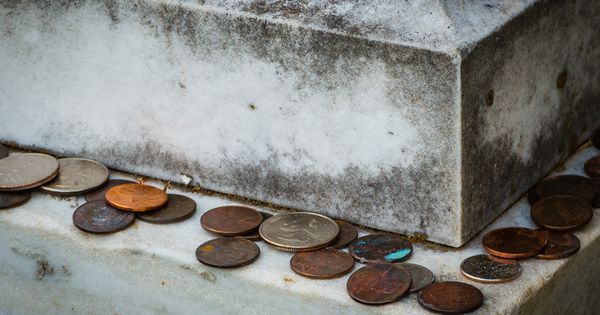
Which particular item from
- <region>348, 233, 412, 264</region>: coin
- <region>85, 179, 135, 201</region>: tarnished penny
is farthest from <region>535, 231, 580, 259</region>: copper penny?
<region>85, 179, 135, 201</region>: tarnished penny

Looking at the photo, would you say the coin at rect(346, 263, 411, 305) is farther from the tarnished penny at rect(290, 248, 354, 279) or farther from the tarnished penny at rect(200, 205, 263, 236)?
the tarnished penny at rect(200, 205, 263, 236)

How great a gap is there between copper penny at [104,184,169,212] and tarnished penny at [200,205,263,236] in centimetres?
19

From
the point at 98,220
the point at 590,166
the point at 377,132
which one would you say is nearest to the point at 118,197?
the point at 98,220

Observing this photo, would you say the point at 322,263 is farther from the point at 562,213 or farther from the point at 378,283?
the point at 562,213

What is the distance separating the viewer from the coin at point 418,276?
3.17 meters

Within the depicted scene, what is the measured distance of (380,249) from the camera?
133 inches

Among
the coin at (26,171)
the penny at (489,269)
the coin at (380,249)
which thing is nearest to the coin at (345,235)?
the coin at (380,249)

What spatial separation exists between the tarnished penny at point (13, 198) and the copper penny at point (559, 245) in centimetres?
184

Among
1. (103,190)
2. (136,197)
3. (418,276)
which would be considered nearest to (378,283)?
(418,276)

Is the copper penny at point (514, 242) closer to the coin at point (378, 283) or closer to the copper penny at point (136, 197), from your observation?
the coin at point (378, 283)

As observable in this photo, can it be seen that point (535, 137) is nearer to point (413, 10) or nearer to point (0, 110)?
point (413, 10)

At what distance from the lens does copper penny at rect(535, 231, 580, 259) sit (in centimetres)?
331

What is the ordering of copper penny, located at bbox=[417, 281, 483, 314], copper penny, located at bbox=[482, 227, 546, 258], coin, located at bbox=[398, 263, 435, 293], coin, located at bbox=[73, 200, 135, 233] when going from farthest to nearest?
coin, located at bbox=[73, 200, 135, 233], copper penny, located at bbox=[482, 227, 546, 258], coin, located at bbox=[398, 263, 435, 293], copper penny, located at bbox=[417, 281, 483, 314]

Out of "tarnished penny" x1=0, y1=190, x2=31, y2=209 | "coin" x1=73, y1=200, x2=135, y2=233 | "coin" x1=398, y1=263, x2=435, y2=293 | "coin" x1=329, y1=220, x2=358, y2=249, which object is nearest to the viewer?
"coin" x1=398, y1=263, x2=435, y2=293
